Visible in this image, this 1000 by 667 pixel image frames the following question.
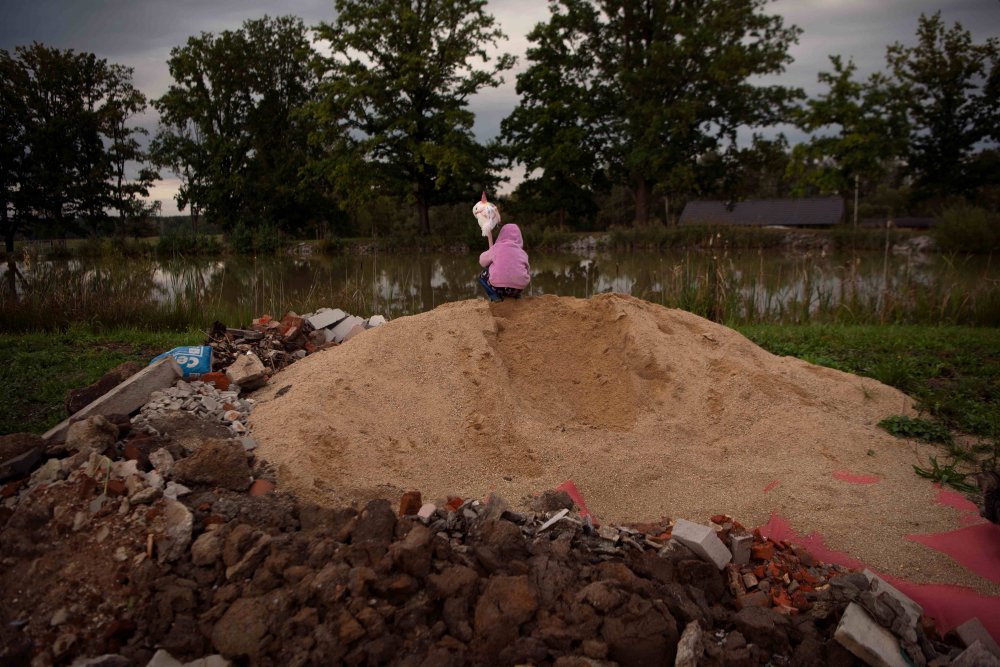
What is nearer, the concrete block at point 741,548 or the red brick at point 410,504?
the concrete block at point 741,548

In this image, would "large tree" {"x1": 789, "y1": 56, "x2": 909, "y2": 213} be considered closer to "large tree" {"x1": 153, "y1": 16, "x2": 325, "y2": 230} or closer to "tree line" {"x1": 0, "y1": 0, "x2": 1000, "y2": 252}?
"tree line" {"x1": 0, "y1": 0, "x2": 1000, "y2": 252}

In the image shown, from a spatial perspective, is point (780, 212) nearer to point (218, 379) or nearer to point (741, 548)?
point (218, 379)

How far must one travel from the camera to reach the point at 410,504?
126 inches

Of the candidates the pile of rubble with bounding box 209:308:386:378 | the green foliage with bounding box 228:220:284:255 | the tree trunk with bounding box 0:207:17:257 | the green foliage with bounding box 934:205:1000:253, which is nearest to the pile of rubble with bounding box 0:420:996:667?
the pile of rubble with bounding box 209:308:386:378

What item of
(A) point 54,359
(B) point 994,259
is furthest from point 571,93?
(A) point 54,359

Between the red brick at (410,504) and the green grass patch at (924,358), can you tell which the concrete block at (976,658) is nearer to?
the red brick at (410,504)

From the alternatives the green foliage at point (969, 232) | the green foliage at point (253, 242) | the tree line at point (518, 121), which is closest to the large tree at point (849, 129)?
the tree line at point (518, 121)

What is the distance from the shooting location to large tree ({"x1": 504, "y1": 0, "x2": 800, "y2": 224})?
90.4ft

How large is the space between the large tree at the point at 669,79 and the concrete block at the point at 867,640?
27152 millimetres

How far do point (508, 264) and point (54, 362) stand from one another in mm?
4149

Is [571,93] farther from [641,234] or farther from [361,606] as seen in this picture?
[361,606]

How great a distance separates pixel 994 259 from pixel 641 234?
1189cm

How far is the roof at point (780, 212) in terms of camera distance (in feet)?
115

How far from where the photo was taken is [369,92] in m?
28.8
